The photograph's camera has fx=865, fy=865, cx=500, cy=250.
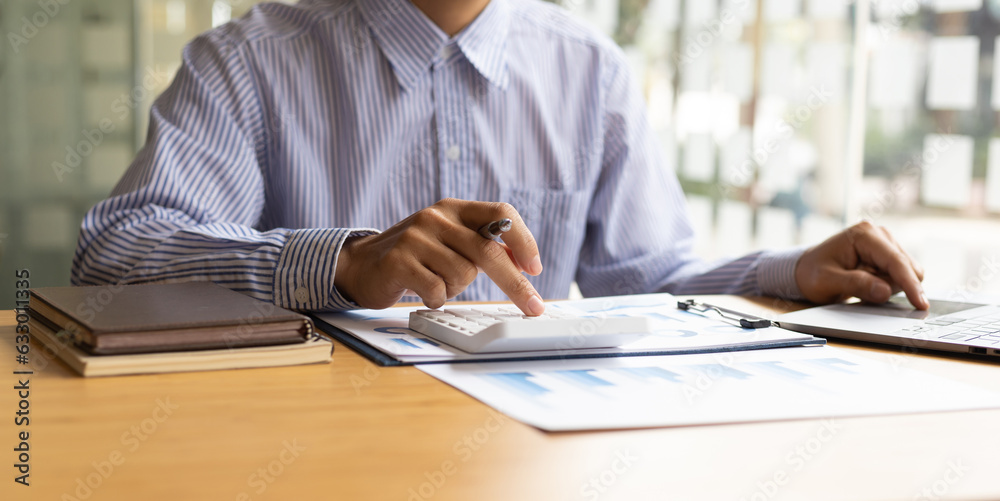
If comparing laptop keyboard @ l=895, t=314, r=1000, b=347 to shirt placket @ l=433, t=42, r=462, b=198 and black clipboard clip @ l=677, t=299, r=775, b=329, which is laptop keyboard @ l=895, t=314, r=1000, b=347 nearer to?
black clipboard clip @ l=677, t=299, r=775, b=329

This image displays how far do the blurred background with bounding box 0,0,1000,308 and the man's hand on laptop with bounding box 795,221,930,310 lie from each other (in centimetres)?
168

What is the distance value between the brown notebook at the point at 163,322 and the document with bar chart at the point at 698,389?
0.45ft

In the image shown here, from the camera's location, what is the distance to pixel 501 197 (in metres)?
1.49

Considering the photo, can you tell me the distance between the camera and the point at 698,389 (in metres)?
0.66

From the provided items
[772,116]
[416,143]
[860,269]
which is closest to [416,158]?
[416,143]

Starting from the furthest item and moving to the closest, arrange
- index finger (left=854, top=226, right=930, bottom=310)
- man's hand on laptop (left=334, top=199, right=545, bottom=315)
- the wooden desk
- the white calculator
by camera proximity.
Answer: index finger (left=854, top=226, right=930, bottom=310)
man's hand on laptop (left=334, top=199, right=545, bottom=315)
the white calculator
the wooden desk

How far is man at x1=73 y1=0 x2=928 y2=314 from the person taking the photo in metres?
1.12

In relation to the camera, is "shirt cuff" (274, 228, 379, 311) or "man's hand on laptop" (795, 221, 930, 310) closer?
"shirt cuff" (274, 228, 379, 311)

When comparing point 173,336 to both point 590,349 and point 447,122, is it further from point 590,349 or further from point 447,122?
point 447,122

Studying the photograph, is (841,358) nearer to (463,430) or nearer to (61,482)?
(463,430)

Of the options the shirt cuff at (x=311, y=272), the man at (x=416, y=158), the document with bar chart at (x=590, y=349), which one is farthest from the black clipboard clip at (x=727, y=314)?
the shirt cuff at (x=311, y=272)

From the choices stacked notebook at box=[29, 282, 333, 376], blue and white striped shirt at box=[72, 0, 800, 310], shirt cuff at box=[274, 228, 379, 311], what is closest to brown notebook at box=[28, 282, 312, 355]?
stacked notebook at box=[29, 282, 333, 376]

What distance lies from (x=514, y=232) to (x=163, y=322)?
1.11 ft

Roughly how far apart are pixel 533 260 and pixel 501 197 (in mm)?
630
